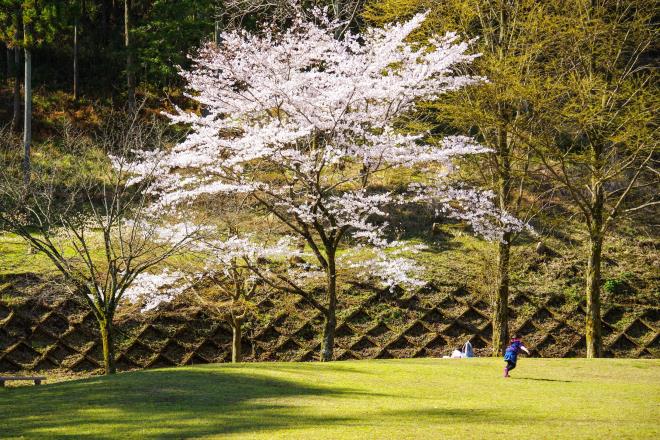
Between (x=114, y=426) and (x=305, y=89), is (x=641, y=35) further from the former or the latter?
(x=114, y=426)

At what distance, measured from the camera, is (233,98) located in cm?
1587

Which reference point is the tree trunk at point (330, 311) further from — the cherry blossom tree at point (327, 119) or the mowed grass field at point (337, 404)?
the mowed grass field at point (337, 404)

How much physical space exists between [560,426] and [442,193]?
7199 millimetres

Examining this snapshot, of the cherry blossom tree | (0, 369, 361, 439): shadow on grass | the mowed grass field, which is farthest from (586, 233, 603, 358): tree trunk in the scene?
(0, 369, 361, 439): shadow on grass

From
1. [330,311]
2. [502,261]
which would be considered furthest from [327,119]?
[502,261]

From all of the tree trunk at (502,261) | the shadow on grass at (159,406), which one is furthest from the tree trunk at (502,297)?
the shadow on grass at (159,406)

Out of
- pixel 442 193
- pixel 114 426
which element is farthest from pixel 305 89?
pixel 114 426

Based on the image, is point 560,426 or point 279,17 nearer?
point 560,426

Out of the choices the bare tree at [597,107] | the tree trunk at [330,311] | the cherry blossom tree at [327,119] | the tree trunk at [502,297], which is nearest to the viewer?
the cherry blossom tree at [327,119]

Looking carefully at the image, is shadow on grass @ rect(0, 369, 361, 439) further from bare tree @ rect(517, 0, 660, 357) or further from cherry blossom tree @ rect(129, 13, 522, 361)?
bare tree @ rect(517, 0, 660, 357)

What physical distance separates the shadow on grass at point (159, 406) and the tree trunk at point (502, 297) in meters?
7.90

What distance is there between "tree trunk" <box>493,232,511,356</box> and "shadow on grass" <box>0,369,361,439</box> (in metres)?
7.90

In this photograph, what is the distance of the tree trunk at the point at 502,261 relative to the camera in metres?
18.1

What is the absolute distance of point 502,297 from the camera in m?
18.8
